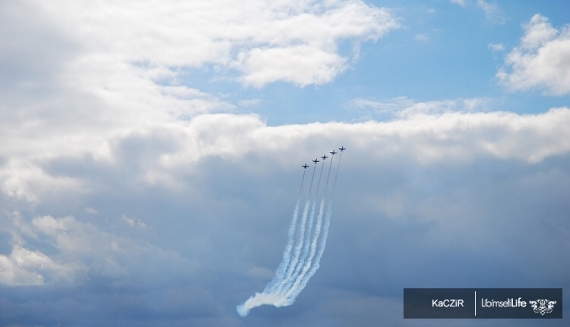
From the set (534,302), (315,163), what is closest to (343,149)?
(315,163)

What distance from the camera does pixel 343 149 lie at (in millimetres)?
167625

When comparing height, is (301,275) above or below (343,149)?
below

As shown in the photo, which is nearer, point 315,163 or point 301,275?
point 301,275

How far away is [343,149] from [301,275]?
A: 213 ft

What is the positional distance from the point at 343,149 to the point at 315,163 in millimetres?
15952

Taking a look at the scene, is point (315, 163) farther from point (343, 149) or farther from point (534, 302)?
point (534, 302)

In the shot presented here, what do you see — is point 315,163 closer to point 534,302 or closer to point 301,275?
point 301,275

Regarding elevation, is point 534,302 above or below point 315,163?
below

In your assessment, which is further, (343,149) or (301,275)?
(343,149)

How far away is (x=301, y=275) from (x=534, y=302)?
106106mm

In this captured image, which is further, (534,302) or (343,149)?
(343,149)

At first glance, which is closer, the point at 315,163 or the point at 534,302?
the point at 534,302

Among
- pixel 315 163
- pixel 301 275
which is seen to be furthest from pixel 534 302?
pixel 315 163

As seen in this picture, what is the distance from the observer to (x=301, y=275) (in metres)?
150
